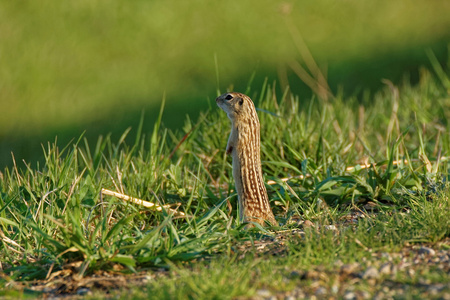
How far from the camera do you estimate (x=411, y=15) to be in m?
13.4

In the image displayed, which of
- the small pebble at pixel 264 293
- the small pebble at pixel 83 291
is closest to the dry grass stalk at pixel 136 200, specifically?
the small pebble at pixel 83 291

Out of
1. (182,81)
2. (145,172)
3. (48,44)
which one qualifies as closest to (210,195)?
(145,172)

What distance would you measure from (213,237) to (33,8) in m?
8.58

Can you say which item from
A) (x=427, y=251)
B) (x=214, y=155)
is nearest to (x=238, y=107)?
(x=214, y=155)

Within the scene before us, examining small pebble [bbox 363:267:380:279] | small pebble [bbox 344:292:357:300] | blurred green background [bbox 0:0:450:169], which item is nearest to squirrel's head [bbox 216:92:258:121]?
small pebble [bbox 363:267:380:279]

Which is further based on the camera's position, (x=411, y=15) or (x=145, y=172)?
(x=411, y=15)

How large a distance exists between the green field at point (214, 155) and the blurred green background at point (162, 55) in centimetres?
3

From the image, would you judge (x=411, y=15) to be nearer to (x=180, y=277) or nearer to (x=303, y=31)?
(x=303, y=31)

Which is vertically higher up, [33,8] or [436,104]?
[33,8]

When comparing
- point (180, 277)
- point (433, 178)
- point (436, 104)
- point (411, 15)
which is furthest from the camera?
point (411, 15)

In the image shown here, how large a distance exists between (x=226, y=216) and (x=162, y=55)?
7079mm

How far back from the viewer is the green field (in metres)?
3.97

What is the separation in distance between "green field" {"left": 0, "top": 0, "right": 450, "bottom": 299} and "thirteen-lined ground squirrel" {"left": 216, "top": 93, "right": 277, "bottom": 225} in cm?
19

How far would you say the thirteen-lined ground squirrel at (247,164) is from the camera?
196 inches
